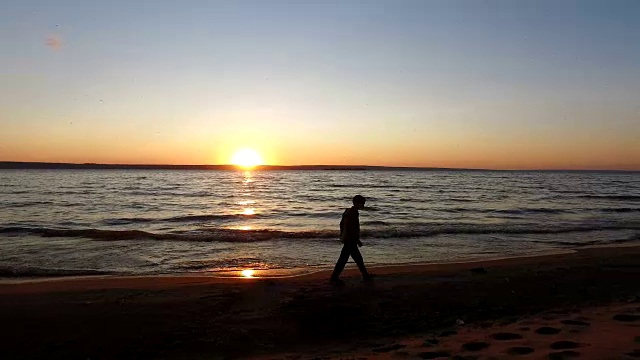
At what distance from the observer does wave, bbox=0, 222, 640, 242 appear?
1984 centimetres

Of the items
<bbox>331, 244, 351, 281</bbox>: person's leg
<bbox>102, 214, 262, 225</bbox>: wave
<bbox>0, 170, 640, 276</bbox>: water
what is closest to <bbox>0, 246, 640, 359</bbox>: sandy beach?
<bbox>331, 244, 351, 281</bbox>: person's leg

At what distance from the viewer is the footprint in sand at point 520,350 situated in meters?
5.23

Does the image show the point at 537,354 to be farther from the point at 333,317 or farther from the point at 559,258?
the point at 559,258

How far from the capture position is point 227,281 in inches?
438

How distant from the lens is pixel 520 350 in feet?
17.5

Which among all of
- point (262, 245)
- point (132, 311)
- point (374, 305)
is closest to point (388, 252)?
point (262, 245)

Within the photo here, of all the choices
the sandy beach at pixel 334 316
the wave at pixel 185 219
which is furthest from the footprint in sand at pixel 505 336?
the wave at pixel 185 219

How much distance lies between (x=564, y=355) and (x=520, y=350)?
0.45 meters

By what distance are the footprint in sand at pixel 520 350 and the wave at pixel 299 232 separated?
1416 centimetres

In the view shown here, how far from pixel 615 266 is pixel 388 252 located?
6.28m

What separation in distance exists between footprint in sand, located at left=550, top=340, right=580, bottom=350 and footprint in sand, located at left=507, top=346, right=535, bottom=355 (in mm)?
269

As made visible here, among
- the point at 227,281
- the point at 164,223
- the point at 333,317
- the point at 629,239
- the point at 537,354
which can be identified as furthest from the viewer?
the point at 164,223

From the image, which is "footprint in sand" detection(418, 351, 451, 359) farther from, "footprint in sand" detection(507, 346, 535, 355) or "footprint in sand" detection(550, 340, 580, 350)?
"footprint in sand" detection(550, 340, 580, 350)

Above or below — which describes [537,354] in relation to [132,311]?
above
